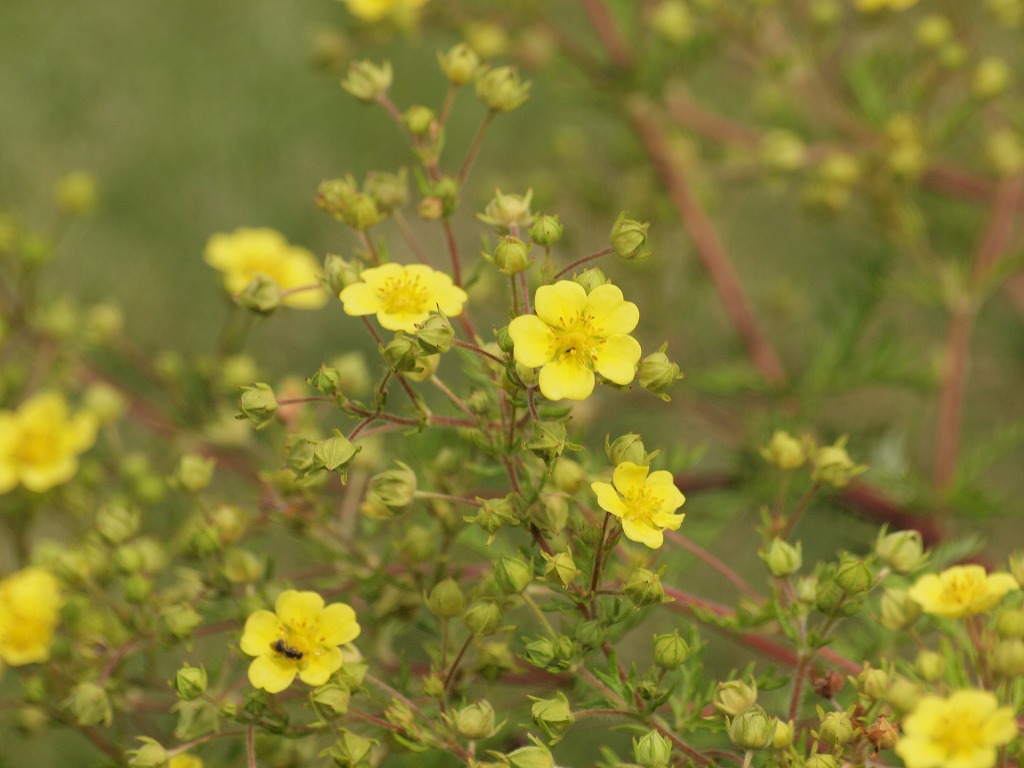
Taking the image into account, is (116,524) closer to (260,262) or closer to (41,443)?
(41,443)

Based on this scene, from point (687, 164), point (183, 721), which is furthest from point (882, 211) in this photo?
point (183, 721)

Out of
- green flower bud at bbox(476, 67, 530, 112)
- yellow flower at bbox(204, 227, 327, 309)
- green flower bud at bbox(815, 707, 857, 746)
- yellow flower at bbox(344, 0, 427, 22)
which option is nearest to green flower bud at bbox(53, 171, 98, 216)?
yellow flower at bbox(204, 227, 327, 309)

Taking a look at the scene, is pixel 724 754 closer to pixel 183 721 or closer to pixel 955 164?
pixel 183 721

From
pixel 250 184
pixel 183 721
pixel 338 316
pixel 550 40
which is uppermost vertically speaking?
pixel 550 40

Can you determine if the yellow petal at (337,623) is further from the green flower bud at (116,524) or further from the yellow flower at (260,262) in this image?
the yellow flower at (260,262)

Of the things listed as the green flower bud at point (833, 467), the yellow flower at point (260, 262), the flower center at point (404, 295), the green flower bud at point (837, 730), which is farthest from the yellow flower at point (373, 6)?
the green flower bud at point (837, 730)
